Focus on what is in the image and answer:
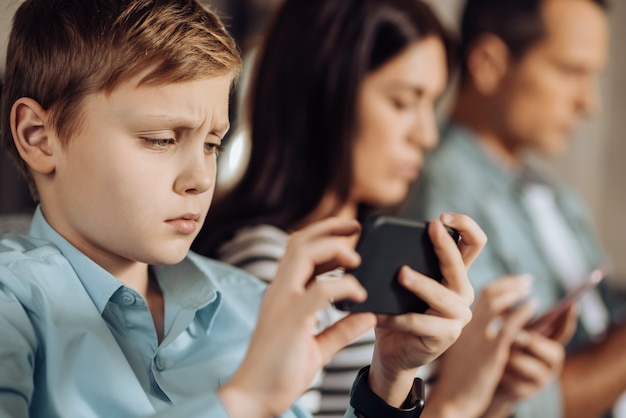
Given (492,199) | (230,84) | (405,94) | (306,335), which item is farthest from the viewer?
(492,199)

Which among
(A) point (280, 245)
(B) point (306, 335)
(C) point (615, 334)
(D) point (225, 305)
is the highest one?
(B) point (306, 335)

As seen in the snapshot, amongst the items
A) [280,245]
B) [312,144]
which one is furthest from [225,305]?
[312,144]

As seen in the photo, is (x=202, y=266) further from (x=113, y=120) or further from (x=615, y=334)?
(x=615, y=334)

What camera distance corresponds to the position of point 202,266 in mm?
699

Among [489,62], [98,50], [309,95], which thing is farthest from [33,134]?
[489,62]

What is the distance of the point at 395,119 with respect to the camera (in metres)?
1.18

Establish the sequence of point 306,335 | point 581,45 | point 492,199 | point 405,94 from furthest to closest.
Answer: point 581,45, point 492,199, point 405,94, point 306,335

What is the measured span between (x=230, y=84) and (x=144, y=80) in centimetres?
8

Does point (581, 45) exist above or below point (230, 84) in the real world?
below

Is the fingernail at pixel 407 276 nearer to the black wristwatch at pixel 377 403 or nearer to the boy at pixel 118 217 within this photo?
the boy at pixel 118 217

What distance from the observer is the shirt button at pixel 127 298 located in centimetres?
58

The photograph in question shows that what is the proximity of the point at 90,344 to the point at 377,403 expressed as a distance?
0.72 ft

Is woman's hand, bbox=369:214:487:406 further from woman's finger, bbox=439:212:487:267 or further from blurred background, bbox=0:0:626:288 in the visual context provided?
blurred background, bbox=0:0:626:288

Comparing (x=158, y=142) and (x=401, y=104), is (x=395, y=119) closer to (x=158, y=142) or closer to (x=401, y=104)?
(x=401, y=104)
